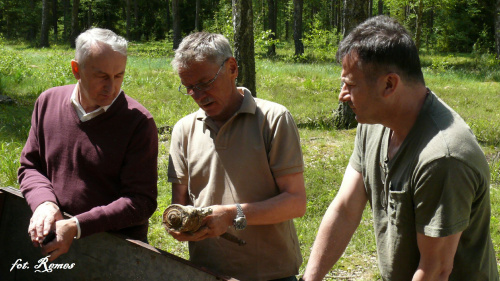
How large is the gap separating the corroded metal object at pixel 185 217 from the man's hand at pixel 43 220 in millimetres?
585

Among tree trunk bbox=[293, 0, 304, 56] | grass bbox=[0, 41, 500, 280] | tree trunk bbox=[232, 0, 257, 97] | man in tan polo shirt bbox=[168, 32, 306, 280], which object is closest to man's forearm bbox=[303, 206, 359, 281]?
man in tan polo shirt bbox=[168, 32, 306, 280]

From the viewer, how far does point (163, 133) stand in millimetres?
8320

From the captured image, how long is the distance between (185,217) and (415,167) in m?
0.87

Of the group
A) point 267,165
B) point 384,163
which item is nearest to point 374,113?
point 384,163

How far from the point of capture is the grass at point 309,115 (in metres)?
5.03

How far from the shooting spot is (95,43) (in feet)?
8.46

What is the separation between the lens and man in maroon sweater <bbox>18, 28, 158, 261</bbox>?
2576mm

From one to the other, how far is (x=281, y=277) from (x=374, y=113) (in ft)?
3.00

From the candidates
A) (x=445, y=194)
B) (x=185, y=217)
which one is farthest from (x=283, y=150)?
(x=445, y=194)

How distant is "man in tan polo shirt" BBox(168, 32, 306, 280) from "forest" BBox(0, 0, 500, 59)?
21478mm

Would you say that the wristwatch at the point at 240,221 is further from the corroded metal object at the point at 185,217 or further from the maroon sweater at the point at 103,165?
the maroon sweater at the point at 103,165

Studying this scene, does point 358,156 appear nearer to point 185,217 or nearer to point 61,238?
point 185,217

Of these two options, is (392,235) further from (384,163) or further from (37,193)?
(37,193)

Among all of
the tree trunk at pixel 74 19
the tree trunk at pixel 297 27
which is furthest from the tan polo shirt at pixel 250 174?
the tree trunk at pixel 74 19
